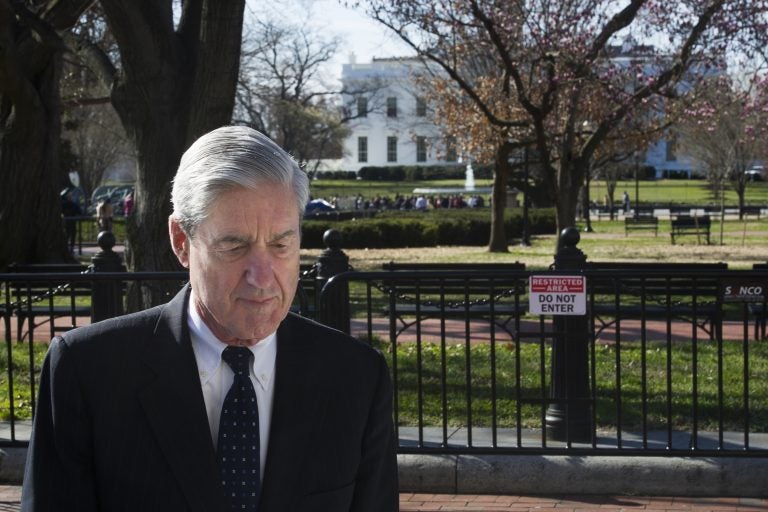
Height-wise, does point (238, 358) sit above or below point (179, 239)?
below

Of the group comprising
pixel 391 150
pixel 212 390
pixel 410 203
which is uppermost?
pixel 391 150

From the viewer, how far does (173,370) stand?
2174 millimetres

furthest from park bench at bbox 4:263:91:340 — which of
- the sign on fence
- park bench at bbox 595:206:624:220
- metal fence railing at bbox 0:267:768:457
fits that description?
park bench at bbox 595:206:624:220

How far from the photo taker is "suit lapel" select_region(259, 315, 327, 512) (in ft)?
7.13

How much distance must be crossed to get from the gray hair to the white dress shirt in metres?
0.20

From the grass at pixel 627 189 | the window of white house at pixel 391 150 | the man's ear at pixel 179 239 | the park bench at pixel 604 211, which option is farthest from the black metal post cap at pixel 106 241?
the window of white house at pixel 391 150

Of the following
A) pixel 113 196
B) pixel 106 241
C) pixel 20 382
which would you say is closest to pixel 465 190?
pixel 113 196

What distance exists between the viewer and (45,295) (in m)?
7.83

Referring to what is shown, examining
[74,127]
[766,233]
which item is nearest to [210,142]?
[74,127]

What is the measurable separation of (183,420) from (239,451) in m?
0.11

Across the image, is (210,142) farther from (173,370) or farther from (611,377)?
(611,377)

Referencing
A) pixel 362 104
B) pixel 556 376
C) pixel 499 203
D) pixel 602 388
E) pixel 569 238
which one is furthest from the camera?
pixel 362 104

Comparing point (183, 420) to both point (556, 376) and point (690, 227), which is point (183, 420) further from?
point (690, 227)

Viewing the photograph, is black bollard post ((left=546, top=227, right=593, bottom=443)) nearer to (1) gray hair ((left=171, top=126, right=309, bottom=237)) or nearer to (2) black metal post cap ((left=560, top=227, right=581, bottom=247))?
(2) black metal post cap ((left=560, top=227, right=581, bottom=247))
